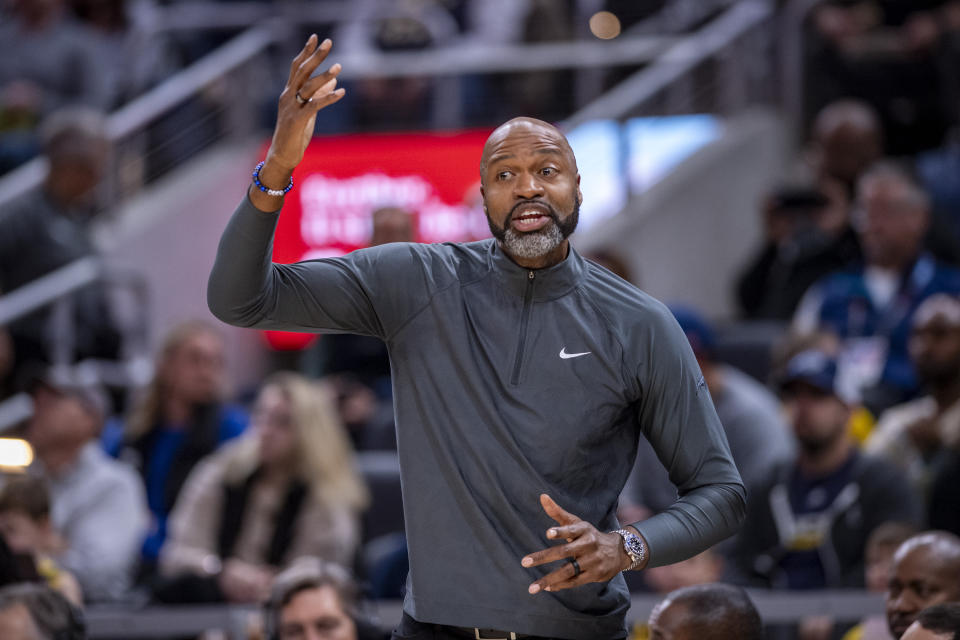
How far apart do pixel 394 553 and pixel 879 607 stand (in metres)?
1.94

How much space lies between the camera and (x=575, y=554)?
2.65 meters

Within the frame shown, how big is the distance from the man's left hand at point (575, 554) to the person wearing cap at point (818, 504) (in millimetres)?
2927

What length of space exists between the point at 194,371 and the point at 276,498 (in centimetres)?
94

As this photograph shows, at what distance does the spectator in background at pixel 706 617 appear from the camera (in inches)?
148

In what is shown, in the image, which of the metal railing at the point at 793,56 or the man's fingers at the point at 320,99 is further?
the metal railing at the point at 793,56

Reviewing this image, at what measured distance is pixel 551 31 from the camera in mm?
10109

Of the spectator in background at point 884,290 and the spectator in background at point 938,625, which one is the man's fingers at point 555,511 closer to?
the spectator in background at point 938,625

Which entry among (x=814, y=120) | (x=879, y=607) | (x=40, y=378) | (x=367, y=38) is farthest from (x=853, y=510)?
(x=367, y=38)

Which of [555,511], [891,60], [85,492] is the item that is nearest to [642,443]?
[85,492]

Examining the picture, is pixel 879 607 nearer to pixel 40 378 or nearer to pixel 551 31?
pixel 40 378

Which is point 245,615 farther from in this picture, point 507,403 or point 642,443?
point 507,403

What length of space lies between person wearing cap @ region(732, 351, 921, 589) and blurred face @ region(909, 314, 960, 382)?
497mm

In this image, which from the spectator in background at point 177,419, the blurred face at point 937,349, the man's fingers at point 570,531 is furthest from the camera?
the spectator in background at point 177,419

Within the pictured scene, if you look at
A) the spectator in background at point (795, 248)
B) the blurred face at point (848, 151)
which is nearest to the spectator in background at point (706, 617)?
the spectator in background at point (795, 248)
